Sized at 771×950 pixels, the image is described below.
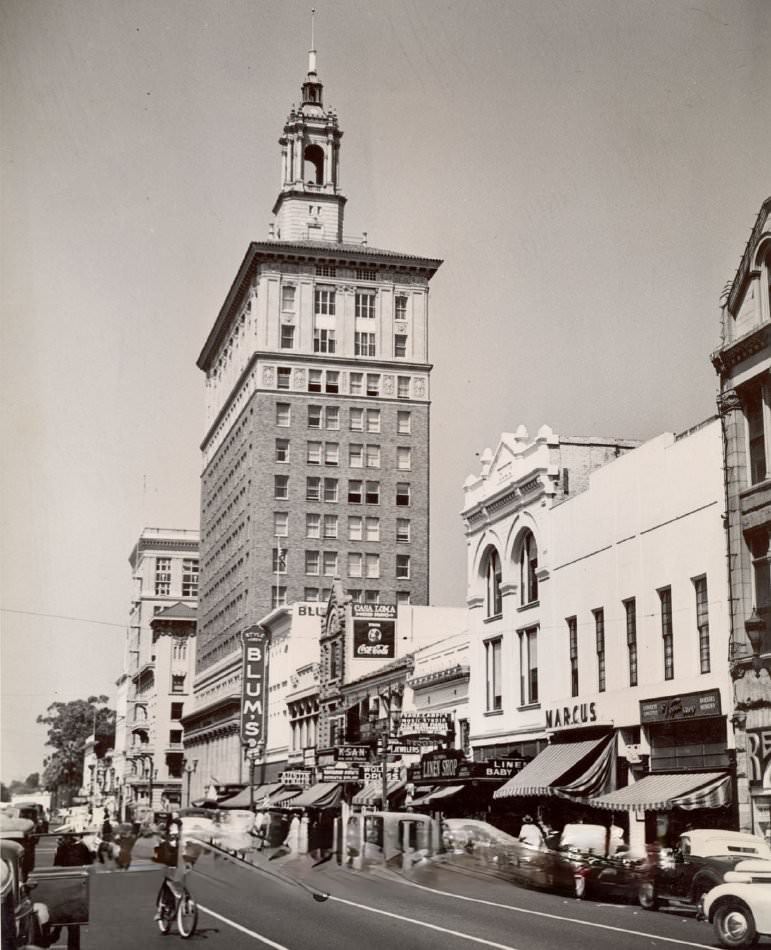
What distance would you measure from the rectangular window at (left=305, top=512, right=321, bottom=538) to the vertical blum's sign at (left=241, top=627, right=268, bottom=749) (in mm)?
1292

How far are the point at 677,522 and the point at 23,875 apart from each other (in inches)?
221

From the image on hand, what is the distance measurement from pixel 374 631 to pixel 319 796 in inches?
155

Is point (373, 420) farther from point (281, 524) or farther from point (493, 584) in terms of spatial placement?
point (493, 584)

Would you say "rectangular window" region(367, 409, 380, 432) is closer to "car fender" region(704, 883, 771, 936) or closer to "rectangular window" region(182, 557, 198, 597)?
"rectangular window" region(182, 557, 198, 597)

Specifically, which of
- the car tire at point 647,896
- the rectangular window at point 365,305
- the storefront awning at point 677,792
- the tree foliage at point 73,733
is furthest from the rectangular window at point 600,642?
the tree foliage at point 73,733

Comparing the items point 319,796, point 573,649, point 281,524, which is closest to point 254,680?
point 281,524

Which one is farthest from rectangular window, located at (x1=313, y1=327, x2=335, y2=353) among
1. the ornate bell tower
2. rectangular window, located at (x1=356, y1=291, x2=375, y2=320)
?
the ornate bell tower

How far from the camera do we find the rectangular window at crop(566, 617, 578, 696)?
438 inches

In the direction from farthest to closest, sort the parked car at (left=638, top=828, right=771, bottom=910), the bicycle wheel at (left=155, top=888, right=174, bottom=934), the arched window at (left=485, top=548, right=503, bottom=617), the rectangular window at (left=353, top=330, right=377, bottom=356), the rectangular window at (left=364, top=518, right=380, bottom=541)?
the rectangular window at (left=364, top=518, right=380, bottom=541), the arched window at (left=485, top=548, right=503, bottom=617), the rectangular window at (left=353, top=330, right=377, bottom=356), the parked car at (left=638, top=828, right=771, bottom=910), the bicycle wheel at (left=155, top=888, right=174, bottom=934)

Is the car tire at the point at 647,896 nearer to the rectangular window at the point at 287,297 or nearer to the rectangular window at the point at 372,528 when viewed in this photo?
the rectangular window at the point at 372,528

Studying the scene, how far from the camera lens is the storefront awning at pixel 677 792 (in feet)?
30.8

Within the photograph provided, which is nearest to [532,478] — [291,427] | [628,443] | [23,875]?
[628,443]

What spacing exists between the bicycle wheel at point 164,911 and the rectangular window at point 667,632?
4.24 metres

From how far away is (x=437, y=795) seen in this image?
10.7m
